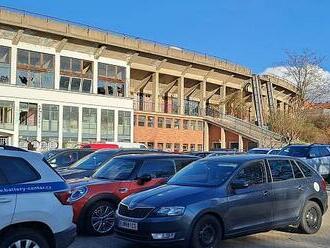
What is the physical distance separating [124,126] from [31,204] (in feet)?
169

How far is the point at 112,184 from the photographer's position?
10.5 meters

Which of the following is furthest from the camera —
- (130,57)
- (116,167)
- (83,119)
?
(130,57)

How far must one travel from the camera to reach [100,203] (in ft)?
33.7

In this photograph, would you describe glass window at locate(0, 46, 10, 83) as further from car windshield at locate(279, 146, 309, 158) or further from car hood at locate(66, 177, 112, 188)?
car hood at locate(66, 177, 112, 188)

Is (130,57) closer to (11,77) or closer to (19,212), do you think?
(11,77)

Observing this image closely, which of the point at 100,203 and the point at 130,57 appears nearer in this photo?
the point at 100,203

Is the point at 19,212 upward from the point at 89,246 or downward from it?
upward

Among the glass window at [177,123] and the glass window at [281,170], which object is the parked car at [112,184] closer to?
the glass window at [281,170]

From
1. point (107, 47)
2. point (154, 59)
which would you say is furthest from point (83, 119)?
point (154, 59)

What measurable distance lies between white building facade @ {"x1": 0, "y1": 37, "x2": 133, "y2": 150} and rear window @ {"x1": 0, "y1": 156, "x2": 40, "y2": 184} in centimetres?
4182

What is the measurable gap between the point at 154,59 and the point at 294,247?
53.7 meters

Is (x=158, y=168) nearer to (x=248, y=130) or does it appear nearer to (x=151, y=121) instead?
(x=151, y=121)

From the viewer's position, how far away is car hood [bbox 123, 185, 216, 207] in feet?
26.7

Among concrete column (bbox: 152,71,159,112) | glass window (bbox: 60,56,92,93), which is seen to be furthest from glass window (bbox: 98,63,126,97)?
concrete column (bbox: 152,71,159,112)
